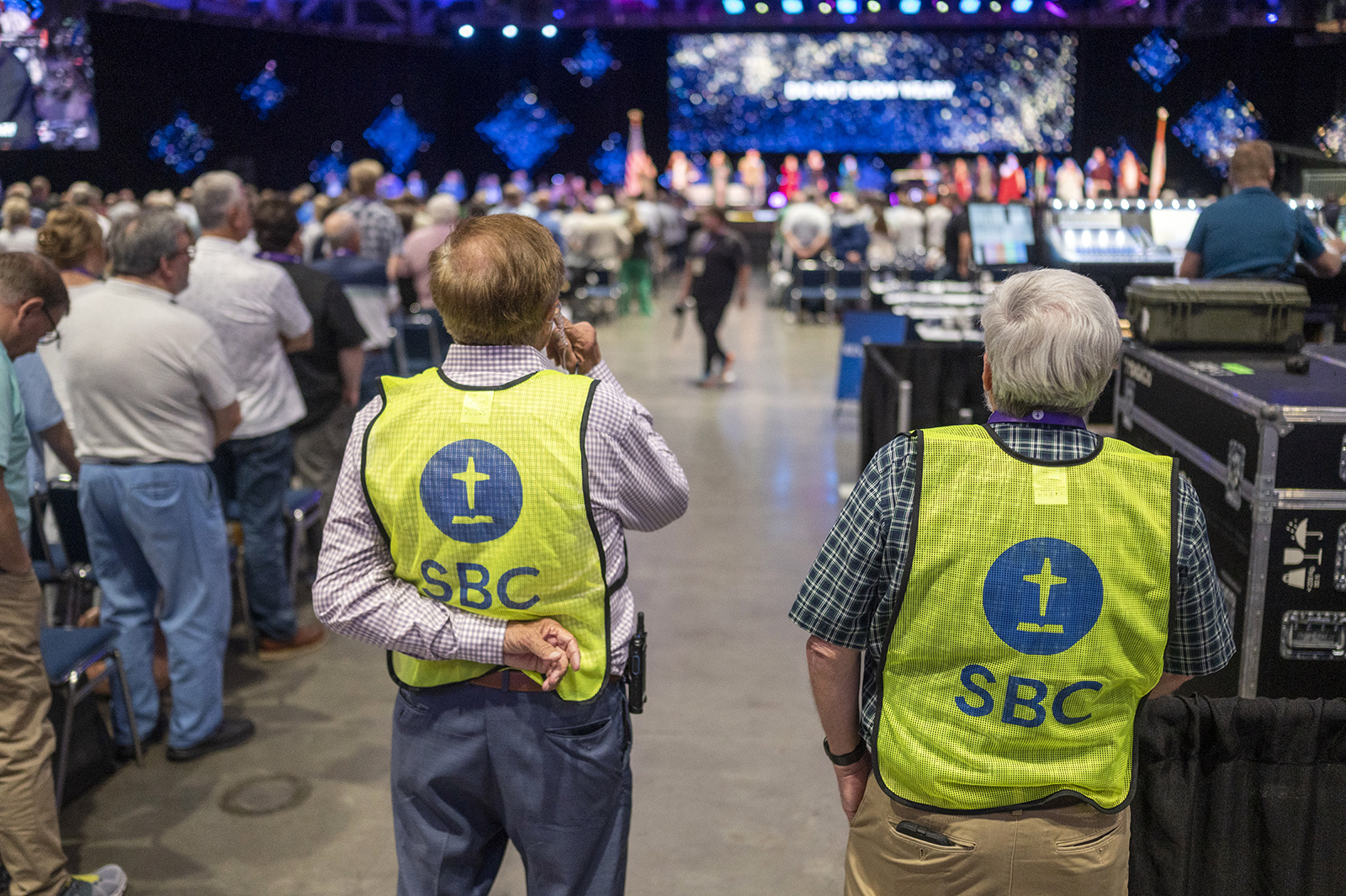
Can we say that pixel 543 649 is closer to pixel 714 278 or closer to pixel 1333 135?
pixel 714 278

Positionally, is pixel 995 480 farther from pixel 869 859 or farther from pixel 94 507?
pixel 94 507

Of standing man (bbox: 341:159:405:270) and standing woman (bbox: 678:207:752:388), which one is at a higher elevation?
standing man (bbox: 341:159:405:270)

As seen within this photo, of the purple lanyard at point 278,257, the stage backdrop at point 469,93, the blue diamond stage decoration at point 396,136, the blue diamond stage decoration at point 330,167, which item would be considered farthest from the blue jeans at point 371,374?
the blue diamond stage decoration at point 396,136

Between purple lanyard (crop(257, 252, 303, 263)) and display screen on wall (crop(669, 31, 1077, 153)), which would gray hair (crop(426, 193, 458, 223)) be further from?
display screen on wall (crop(669, 31, 1077, 153))

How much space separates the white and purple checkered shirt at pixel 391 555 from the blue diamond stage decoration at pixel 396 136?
20316 mm

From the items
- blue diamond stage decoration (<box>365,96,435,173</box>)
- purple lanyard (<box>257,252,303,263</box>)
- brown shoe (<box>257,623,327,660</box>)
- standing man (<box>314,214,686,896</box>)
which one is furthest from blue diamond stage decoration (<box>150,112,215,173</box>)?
standing man (<box>314,214,686,896</box>)

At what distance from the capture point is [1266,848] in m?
2.00

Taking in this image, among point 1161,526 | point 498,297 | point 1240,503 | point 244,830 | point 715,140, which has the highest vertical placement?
point 715,140

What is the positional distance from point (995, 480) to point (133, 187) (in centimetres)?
1667

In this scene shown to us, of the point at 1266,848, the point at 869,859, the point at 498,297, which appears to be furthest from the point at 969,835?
the point at 498,297

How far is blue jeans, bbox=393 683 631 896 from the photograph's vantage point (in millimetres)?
1726

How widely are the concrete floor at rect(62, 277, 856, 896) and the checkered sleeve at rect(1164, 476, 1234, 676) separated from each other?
1.38 metres

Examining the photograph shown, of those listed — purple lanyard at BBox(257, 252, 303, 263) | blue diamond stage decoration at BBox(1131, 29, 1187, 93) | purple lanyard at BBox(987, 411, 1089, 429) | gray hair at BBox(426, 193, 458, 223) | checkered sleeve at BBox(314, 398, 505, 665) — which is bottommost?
checkered sleeve at BBox(314, 398, 505, 665)

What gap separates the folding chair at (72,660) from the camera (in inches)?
114
